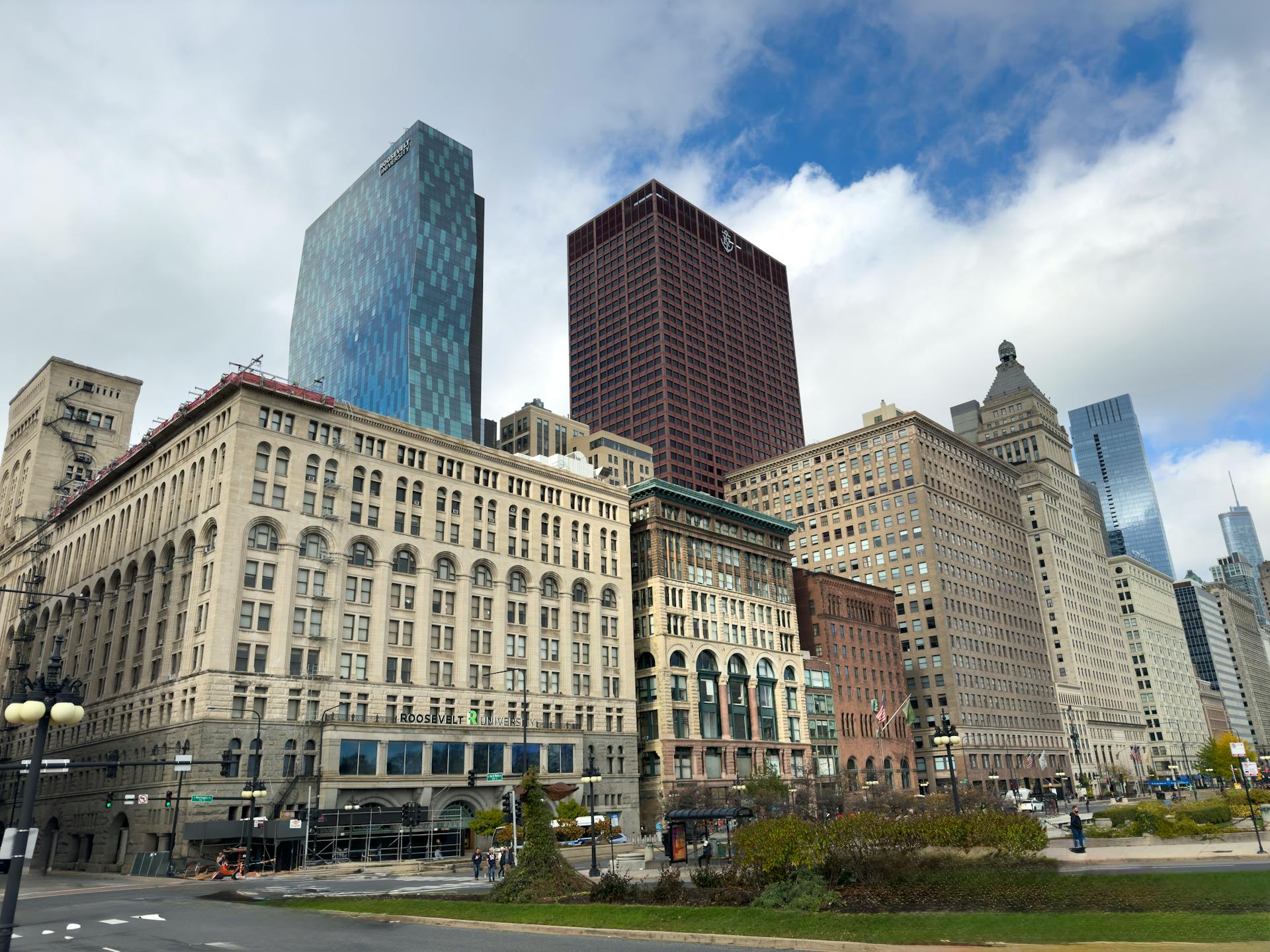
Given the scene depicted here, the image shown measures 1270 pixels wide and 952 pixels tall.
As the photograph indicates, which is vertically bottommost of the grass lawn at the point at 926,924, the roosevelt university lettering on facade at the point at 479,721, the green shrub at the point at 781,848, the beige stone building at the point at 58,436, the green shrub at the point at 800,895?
the grass lawn at the point at 926,924

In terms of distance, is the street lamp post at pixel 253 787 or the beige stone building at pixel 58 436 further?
the beige stone building at pixel 58 436

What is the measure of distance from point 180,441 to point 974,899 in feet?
248

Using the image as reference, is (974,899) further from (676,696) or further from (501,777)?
(676,696)

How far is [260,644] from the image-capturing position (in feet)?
226

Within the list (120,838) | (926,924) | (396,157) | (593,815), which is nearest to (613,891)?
(926,924)

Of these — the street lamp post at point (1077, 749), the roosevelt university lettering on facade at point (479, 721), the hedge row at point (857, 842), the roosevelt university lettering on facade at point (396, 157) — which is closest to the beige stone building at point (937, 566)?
the street lamp post at point (1077, 749)

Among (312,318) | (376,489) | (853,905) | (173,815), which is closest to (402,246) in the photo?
(312,318)

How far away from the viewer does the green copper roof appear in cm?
10675

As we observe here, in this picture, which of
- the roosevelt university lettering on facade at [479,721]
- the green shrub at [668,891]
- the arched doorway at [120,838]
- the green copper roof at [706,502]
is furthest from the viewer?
the green copper roof at [706,502]

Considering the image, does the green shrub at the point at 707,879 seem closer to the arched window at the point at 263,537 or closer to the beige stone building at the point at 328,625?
the beige stone building at the point at 328,625

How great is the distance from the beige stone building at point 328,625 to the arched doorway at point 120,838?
9.9 inches

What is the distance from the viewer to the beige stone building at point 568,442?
177m

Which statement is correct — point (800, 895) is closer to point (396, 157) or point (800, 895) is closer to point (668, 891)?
point (668, 891)

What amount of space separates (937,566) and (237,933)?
440 ft
